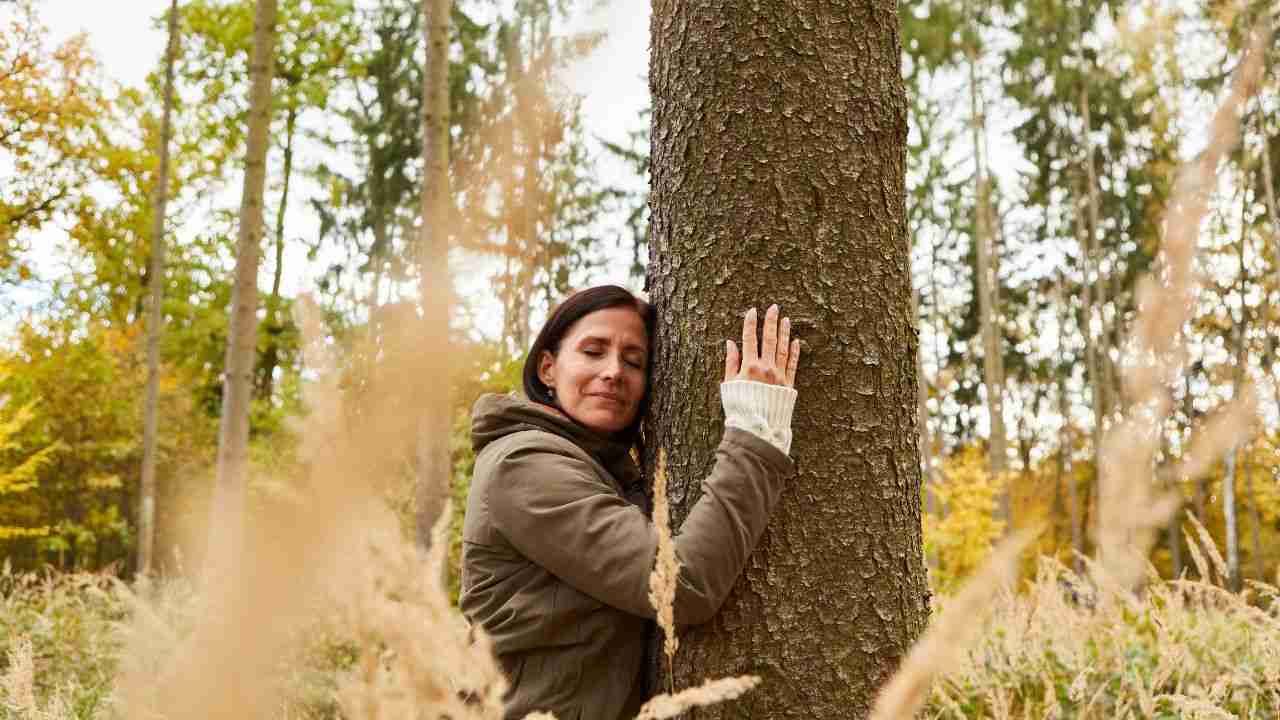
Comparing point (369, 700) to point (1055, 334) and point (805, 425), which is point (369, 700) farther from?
point (1055, 334)

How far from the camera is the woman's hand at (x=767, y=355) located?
6.10ft

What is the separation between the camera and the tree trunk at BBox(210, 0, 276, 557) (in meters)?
6.50

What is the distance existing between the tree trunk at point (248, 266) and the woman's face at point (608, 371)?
4768 millimetres

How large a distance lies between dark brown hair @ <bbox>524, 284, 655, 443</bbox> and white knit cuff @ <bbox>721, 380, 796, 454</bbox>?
0.37 m

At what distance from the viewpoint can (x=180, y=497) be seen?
0.64 metres

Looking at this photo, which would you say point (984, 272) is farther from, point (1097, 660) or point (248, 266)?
point (1097, 660)

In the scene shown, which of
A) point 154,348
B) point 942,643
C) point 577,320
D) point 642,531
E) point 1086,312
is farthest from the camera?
point 1086,312

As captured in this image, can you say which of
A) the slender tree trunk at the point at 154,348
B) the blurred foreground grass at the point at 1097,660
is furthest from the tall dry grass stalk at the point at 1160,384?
the slender tree trunk at the point at 154,348

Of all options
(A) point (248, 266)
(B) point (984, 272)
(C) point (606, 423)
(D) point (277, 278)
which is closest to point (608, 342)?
(C) point (606, 423)

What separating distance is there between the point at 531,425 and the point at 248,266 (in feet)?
Result: 17.9

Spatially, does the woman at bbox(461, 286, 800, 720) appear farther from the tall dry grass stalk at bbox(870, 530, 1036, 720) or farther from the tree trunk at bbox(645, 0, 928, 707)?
the tall dry grass stalk at bbox(870, 530, 1036, 720)

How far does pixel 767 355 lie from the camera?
1871mm

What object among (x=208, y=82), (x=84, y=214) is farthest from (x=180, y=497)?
(x=208, y=82)

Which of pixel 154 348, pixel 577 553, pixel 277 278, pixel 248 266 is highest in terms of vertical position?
pixel 277 278
